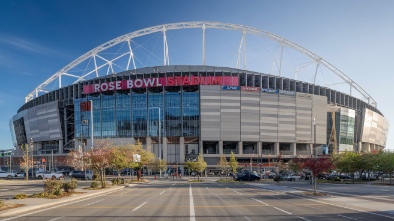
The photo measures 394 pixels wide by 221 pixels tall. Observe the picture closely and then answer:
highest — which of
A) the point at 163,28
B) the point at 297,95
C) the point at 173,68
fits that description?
the point at 163,28

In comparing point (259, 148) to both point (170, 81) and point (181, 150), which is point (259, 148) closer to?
point (181, 150)

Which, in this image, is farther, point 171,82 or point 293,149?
point 293,149

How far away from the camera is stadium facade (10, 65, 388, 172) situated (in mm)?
112750

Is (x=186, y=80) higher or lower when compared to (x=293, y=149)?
higher

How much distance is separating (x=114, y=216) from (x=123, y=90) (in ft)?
345

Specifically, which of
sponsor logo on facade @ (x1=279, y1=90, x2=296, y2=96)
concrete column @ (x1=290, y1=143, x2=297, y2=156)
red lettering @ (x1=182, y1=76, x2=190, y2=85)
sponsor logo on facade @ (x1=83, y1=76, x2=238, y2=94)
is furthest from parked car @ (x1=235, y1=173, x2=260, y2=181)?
concrete column @ (x1=290, y1=143, x2=297, y2=156)

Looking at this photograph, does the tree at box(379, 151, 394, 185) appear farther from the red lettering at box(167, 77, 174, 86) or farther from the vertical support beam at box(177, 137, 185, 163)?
the red lettering at box(167, 77, 174, 86)

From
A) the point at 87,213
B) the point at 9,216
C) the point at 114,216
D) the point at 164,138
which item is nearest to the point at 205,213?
the point at 114,216

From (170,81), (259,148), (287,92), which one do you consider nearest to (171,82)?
(170,81)

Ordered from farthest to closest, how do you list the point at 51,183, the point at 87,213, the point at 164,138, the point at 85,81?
the point at 85,81, the point at 164,138, the point at 51,183, the point at 87,213

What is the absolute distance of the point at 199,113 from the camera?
372 feet

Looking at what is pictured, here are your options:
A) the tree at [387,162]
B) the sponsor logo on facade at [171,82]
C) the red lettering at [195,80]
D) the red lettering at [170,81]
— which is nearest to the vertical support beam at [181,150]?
the red lettering at [170,81]

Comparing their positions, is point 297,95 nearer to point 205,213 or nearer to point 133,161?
point 133,161

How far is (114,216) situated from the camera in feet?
56.1
